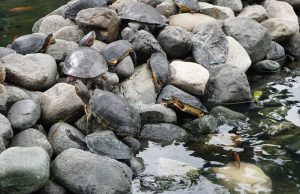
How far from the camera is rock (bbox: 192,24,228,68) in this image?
7.31 m

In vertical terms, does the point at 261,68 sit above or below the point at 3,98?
below

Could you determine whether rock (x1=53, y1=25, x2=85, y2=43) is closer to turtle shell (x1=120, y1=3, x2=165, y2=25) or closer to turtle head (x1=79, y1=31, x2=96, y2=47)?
turtle head (x1=79, y1=31, x2=96, y2=47)

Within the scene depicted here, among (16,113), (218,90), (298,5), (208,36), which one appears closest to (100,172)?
(16,113)

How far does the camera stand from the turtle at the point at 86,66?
5953 mm

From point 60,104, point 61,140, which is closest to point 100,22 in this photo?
point 60,104

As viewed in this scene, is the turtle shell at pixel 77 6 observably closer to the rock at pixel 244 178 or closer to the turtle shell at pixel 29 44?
the turtle shell at pixel 29 44

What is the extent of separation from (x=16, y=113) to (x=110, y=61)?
1645mm

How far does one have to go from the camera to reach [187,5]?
8055mm

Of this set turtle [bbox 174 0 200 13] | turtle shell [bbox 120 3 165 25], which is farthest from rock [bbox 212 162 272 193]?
turtle [bbox 174 0 200 13]

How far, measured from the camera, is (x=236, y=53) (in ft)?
24.8

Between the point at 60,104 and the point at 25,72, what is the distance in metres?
0.68

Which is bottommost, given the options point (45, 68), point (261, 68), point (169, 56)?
point (261, 68)

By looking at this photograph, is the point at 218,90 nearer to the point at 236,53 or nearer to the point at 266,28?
the point at 236,53

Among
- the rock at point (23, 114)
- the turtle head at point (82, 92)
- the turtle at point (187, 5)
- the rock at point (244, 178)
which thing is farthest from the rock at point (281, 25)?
the rock at point (23, 114)
